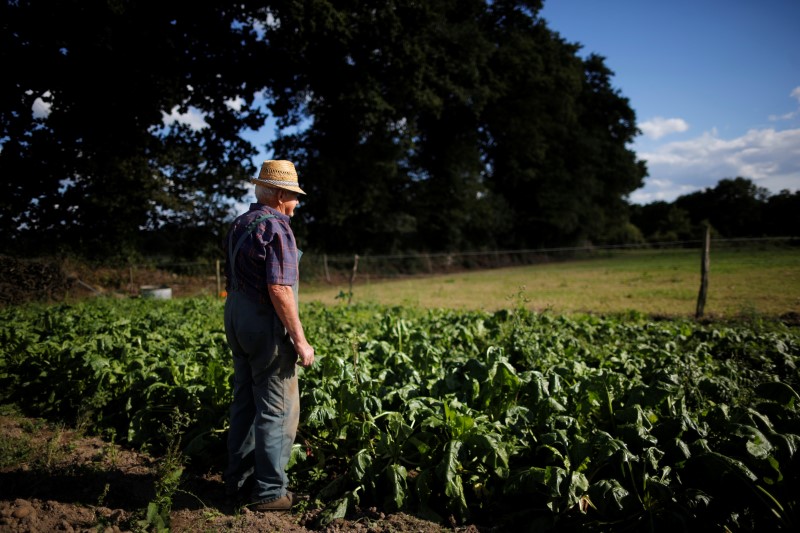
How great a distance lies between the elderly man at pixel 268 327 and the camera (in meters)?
2.81

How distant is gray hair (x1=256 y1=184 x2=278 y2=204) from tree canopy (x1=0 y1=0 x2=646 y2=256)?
1589cm

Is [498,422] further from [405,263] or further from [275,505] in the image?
[405,263]

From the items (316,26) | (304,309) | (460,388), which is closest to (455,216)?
(316,26)

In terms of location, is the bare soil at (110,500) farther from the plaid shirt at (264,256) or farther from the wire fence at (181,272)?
the wire fence at (181,272)

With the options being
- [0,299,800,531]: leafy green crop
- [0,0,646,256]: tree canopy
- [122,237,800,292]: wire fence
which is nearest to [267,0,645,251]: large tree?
[0,0,646,256]: tree canopy

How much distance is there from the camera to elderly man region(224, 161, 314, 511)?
2.81 meters

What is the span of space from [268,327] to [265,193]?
0.90 meters

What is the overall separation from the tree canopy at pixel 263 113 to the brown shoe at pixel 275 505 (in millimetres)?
17055

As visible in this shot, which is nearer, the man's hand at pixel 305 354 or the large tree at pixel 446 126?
the man's hand at pixel 305 354

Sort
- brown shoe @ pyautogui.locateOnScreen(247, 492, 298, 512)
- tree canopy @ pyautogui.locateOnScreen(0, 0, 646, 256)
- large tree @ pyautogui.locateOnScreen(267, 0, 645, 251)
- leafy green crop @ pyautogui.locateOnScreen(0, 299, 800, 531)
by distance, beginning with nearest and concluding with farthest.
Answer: leafy green crop @ pyautogui.locateOnScreen(0, 299, 800, 531) < brown shoe @ pyautogui.locateOnScreen(247, 492, 298, 512) < tree canopy @ pyautogui.locateOnScreen(0, 0, 646, 256) < large tree @ pyautogui.locateOnScreen(267, 0, 645, 251)

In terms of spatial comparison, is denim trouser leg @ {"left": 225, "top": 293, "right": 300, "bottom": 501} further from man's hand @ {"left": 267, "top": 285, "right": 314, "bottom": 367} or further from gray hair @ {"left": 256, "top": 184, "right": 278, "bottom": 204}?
gray hair @ {"left": 256, "top": 184, "right": 278, "bottom": 204}

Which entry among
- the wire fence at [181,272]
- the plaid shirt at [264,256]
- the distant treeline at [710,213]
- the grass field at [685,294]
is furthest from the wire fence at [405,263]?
the distant treeline at [710,213]

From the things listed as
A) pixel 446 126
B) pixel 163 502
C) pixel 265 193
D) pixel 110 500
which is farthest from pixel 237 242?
pixel 446 126

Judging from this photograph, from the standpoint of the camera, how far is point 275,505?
2.97 metres
